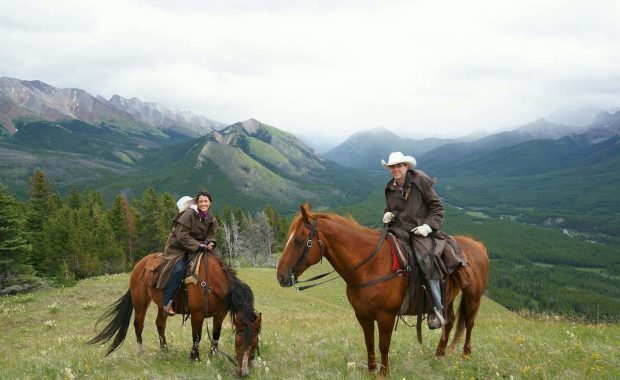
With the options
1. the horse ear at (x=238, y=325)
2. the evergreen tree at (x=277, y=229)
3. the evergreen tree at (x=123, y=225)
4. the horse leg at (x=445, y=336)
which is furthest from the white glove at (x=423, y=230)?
the evergreen tree at (x=277, y=229)

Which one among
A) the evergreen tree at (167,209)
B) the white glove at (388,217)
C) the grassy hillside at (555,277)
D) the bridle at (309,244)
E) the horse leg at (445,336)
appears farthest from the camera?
the grassy hillside at (555,277)

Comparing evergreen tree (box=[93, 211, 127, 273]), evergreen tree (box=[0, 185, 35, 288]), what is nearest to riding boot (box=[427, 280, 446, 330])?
evergreen tree (box=[0, 185, 35, 288])

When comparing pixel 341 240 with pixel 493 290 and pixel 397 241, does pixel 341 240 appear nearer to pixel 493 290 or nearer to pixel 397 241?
pixel 397 241

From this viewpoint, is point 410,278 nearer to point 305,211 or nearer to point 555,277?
point 305,211

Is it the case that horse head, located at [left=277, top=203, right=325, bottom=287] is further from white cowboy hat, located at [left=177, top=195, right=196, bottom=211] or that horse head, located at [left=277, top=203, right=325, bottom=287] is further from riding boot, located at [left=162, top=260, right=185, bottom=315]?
white cowboy hat, located at [left=177, top=195, right=196, bottom=211]

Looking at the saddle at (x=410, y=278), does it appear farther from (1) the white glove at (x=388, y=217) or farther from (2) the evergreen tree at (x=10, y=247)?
(2) the evergreen tree at (x=10, y=247)

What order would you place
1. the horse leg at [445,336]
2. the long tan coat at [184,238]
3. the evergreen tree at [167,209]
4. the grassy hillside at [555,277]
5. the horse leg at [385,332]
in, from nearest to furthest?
1. the horse leg at [385,332]
2. the horse leg at [445,336]
3. the long tan coat at [184,238]
4. the evergreen tree at [167,209]
5. the grassy hillside at [555,277]

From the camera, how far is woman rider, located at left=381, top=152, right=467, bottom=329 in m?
7.74

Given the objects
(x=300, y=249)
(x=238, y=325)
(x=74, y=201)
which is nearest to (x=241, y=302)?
(x=238, y=325)

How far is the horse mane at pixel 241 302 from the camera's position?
8.19m

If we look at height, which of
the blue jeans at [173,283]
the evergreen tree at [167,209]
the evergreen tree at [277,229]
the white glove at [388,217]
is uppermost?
the white glove at [388,217]

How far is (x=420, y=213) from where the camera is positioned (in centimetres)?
814

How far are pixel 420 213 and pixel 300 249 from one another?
9.08 ft

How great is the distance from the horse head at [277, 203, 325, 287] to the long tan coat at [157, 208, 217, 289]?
131 inches
